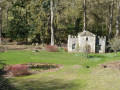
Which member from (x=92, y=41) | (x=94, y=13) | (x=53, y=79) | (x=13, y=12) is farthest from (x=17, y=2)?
(x=53, y=79)

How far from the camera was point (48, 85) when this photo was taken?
15.7 metres

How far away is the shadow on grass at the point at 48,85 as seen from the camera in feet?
48.9

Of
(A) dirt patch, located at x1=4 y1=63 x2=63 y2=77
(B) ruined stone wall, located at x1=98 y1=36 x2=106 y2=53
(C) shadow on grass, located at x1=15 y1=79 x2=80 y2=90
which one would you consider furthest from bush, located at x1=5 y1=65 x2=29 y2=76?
(B) ruined stone wall, located at x1=98 y1=36 x2=106 y2=53

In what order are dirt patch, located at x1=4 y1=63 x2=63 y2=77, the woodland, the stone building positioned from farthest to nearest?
1. the woodland
2. the stone building
3. dirt patch, located at x1=4 y1=63 x2=63 y2=77

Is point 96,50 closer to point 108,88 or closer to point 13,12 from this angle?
point 108,88

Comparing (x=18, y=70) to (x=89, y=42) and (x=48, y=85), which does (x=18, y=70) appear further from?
(x=89, y=42)

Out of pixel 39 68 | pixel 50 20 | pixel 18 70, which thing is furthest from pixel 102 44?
pixel 18 70

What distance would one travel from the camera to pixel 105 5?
2003 inches

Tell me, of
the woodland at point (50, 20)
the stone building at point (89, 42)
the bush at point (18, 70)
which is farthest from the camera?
the woodland at point (50, 20)

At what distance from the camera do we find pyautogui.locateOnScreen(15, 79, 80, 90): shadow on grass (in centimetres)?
1489

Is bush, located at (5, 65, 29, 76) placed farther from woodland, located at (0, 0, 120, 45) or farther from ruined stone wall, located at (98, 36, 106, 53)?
woodland, located at (0, 0, 120, 45)

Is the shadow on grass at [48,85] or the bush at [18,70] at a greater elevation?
the bush at [18,70]

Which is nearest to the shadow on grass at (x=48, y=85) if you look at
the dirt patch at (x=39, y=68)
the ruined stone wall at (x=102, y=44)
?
the dirt patch at (x=39, y=68)

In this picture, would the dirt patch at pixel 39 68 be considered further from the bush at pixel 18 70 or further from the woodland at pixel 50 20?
the woodland at pixel 50 20
